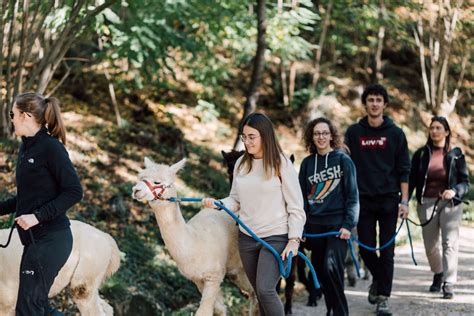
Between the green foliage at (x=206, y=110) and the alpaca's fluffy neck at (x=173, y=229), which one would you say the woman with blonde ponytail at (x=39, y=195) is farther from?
the green foliage at (x=206, y=110)

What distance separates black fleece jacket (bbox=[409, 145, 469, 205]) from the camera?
7.86 metres

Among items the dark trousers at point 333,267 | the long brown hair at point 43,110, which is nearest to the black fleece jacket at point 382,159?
the dark trousers at point 333,267

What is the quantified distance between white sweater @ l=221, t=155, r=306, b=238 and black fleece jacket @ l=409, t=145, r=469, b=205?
3.32m

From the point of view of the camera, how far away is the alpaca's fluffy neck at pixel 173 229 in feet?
17.3

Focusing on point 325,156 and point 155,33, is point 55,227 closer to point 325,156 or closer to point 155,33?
point 325,156

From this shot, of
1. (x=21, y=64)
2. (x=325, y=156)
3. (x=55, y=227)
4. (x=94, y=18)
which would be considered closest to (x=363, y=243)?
(x=325, y=156)

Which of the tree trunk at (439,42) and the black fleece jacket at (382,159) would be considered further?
the tree trunk at (439,42)

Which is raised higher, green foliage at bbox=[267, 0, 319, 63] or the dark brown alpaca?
green foliage at bbox=[267, 0, 319, 63]

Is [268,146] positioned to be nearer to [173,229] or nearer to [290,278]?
[173,229]

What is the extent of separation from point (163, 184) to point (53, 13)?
5267 mm

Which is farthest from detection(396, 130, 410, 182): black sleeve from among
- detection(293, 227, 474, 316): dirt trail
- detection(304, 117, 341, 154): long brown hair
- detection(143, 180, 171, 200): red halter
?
detection(143, 180, 171, 200): red halter

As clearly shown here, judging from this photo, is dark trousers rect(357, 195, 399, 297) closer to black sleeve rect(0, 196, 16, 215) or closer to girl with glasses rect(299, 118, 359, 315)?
girl with glasses rect(299, 118, 359, 315)

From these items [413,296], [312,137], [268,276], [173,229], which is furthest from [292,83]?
[268,276]

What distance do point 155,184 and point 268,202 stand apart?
898mm
